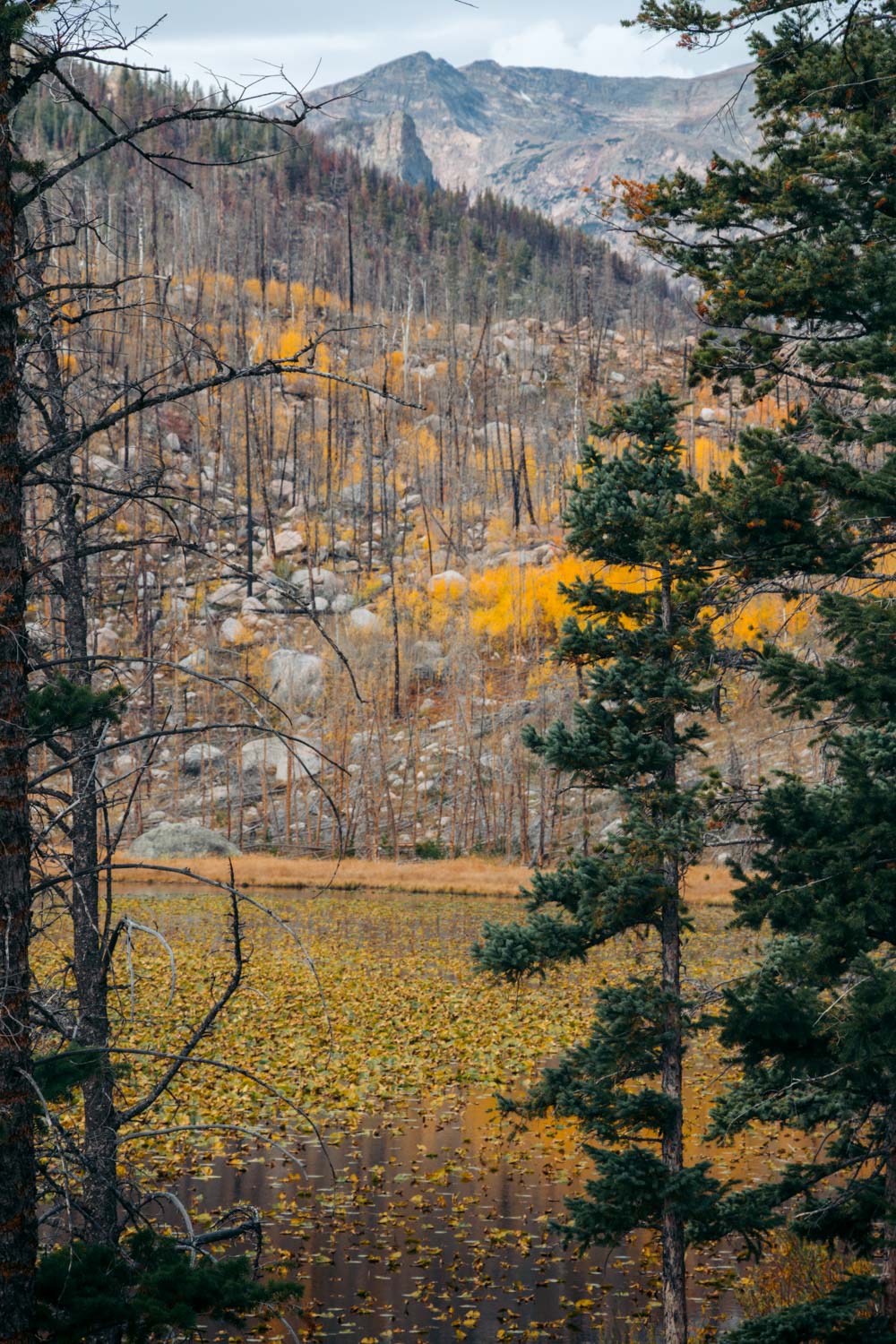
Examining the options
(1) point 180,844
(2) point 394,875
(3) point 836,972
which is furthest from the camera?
(1) point 180,844

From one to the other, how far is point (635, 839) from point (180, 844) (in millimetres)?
35897

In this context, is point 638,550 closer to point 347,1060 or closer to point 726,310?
point 726,310

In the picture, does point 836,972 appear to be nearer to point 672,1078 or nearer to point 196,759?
point 672,1078

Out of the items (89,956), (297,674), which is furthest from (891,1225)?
(297,674)

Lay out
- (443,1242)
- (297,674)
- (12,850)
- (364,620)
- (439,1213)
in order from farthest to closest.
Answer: (364,620) < (297,674) < (439,1213) < (443,1242) < (12,850)

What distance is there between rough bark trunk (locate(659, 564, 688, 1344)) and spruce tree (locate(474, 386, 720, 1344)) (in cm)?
1

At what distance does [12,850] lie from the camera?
438 centimetres

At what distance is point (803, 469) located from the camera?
9.15 meters

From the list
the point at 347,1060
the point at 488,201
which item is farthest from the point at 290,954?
the point at 488,201

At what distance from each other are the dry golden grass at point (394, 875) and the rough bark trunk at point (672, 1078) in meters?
27.1

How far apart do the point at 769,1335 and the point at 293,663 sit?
5316cm

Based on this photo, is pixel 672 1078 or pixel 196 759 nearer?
pixel 672 1078

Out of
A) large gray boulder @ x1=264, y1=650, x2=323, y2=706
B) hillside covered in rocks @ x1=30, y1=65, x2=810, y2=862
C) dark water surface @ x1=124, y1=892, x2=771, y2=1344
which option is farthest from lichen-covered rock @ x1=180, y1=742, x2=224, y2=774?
dark water surface @ x1=124, y1=892, x2=771, y2=1344

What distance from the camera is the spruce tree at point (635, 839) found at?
906cm
